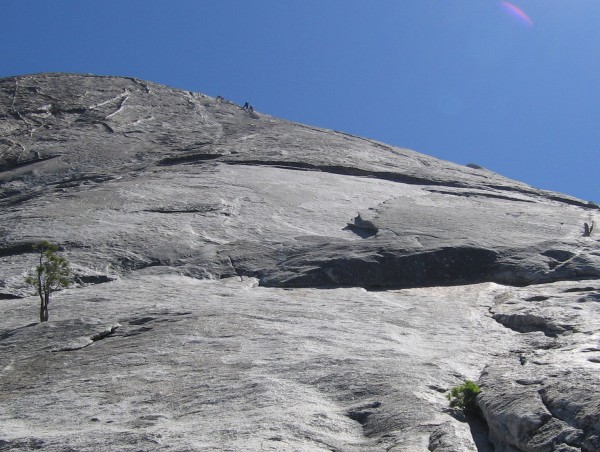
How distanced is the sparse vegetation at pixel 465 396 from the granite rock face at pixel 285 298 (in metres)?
0.13

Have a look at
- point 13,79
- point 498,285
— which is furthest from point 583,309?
point 13,79

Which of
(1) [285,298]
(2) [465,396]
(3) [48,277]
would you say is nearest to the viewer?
(2) [465,396]

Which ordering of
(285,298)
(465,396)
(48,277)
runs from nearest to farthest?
1. (465,396)
2. (48,277)
3. (285,298)

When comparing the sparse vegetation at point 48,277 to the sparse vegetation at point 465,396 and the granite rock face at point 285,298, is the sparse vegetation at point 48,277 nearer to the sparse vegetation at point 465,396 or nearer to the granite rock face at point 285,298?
the granite rock face at point 285,298

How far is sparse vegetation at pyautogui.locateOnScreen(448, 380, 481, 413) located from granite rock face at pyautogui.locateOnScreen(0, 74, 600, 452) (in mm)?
126

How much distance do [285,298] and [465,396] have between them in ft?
15.1

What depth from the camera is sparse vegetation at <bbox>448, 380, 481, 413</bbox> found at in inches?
287

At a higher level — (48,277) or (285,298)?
(48,277)

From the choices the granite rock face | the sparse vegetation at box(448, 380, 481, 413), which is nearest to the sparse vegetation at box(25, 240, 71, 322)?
the granite rock face

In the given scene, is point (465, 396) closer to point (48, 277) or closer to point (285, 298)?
point (285, 298)

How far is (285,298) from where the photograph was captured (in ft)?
38.1

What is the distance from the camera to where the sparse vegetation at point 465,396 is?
730 centimetres

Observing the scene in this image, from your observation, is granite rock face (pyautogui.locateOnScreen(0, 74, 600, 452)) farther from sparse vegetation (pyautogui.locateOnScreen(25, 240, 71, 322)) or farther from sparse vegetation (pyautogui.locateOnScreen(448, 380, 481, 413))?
sparse vegetation (pyautogui.locateOnScreen(25, 240, 71, 322))

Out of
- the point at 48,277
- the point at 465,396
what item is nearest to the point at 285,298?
the point at 48,277
